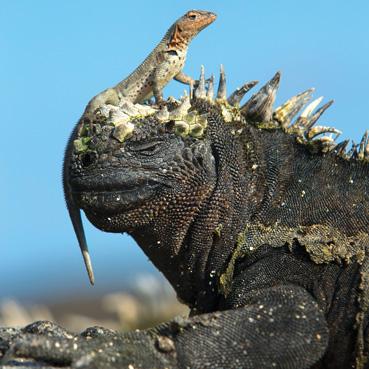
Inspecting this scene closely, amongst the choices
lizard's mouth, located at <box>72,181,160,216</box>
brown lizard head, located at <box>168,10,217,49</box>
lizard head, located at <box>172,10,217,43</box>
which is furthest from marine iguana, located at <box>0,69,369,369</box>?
lizard head, located at <box>172,10,217,43</box>

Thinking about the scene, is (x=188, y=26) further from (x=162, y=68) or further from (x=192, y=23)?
(x=162, y=68)

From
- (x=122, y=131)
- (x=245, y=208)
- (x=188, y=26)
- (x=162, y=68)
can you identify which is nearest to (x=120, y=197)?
(x=122, y=131)

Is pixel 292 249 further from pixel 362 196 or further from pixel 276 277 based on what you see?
pixel 362 196

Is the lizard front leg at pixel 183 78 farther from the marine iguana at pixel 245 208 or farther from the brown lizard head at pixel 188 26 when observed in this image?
the marine iguana at pixel 245 208

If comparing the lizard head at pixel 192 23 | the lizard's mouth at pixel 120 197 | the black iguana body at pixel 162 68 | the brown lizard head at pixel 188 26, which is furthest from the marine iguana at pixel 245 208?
the lizard head at pixel 192 23

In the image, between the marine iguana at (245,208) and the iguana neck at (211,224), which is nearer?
the marine iguana at (245,208)
